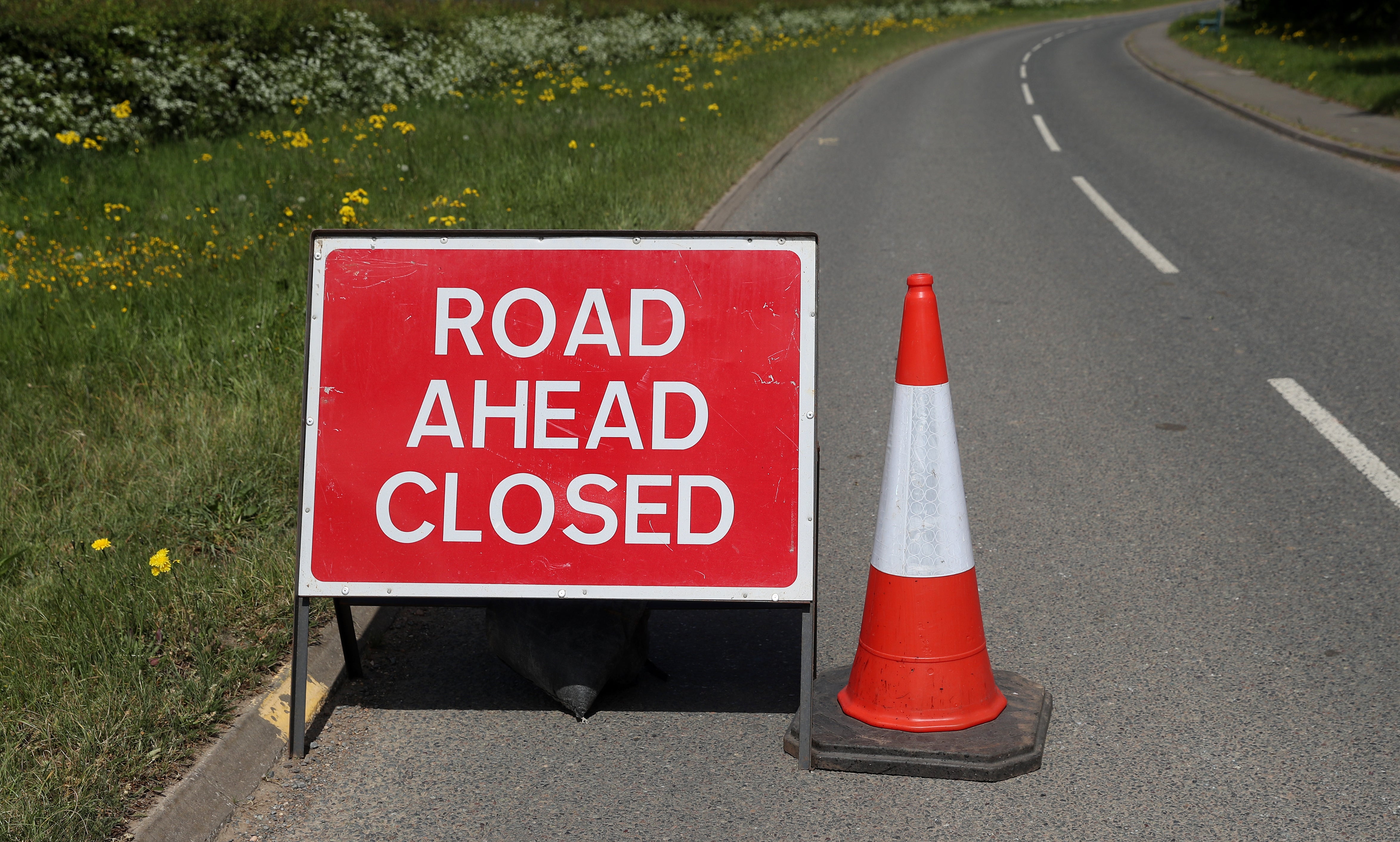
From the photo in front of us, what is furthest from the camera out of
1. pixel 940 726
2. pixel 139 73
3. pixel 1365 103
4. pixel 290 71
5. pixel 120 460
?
pixel 1365 103

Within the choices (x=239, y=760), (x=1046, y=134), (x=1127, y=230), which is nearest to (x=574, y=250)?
(x=239, y=760)

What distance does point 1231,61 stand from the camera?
80.2 feet

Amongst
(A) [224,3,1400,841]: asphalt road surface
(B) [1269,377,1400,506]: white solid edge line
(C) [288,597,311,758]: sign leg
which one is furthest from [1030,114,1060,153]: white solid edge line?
(C) [288,597,311,758]: sign leg

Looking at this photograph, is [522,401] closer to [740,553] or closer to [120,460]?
[740,553]

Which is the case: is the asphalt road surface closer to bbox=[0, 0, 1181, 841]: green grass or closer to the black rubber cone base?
the black rubber cone base

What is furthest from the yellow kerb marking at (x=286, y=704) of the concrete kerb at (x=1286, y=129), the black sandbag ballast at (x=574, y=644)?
the concrete kerb at (x=1286, y=129)

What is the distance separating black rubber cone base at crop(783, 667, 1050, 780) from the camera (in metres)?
2.89

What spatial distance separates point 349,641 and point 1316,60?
2304 centimetres

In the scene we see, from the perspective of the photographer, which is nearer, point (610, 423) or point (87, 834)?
point (87, 834)

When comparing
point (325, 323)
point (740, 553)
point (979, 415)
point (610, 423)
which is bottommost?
point (979, 415)

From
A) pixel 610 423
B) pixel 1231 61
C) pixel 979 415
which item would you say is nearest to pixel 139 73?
pixel 979 415

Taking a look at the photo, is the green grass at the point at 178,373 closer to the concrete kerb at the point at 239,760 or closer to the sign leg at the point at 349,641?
the concrete kerb at the point at 239,760

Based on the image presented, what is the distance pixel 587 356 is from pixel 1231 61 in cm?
2556

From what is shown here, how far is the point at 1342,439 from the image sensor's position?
516cm
